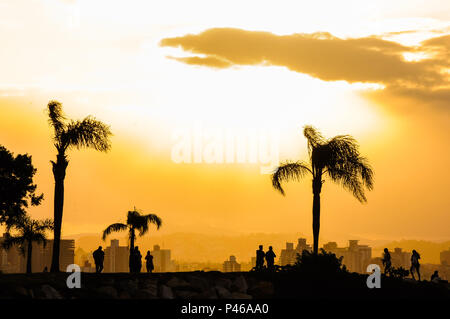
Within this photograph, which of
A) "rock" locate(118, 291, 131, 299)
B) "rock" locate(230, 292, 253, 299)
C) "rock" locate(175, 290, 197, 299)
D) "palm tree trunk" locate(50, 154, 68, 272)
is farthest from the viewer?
"palm tree trunk" locate(50, 154, 68, 272)

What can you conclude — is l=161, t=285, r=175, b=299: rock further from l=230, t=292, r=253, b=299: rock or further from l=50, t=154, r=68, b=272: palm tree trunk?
l=50, t=154, r=68, b=272: palm tree trunk

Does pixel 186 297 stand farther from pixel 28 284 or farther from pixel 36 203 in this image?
pixel 36 203

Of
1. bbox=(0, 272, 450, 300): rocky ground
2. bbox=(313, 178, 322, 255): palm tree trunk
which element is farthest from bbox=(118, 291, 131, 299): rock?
bbox=(313, 178, 322, 255): palm tree trunk

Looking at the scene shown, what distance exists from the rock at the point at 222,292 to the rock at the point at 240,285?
0.83 m

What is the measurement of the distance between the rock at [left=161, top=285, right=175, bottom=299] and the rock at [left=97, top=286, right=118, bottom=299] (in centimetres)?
213

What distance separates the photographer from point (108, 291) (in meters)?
38.1

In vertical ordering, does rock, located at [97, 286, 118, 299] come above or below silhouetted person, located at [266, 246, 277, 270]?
below

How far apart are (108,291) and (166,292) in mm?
2697

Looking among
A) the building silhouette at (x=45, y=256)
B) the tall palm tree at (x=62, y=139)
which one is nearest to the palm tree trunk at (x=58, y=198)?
the tall palm tree at (x=62, y=139)

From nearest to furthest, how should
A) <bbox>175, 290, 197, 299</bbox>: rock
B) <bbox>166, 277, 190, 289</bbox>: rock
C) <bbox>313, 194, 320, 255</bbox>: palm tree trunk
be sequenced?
<bbox>175, 290, 197, 299</bbox>: rock < <bbox>166, 277, 190, 289</bbox>: rock < <bbox>313, 194, 320, 255</bbox>: palm tree trunk

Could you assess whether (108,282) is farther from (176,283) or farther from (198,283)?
(198,283)

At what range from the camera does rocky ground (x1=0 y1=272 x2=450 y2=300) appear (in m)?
37.2

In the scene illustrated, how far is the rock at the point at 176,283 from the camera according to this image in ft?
133
